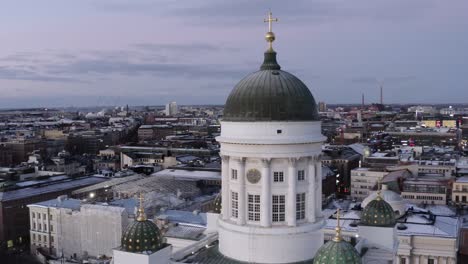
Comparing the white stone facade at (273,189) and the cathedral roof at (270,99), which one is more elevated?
the cathedral roof at (270,99)

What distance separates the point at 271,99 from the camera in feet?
104

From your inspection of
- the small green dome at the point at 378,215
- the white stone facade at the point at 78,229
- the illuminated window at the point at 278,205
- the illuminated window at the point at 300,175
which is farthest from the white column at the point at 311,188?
the white stone facade at the point at 78,229

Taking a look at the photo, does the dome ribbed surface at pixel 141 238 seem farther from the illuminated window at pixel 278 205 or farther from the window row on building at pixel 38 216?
the window row on building at pixel 38 216

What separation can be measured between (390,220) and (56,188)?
77789 mm

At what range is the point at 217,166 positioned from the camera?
120 metres

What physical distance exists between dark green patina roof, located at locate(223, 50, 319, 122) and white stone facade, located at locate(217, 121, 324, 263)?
0.49 metres

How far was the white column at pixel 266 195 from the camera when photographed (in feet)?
103

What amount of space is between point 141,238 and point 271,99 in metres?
11.4

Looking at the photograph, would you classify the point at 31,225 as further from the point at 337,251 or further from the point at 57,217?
the point at 337,251

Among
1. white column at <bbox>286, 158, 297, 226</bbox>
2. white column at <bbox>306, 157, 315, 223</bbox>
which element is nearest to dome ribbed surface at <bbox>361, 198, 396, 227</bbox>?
white column at <bbox>306, 157, 315, 223</bbox>

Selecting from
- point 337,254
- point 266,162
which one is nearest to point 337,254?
point 337,254

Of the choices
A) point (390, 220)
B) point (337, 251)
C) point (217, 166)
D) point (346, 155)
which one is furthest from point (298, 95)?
point (346, 155)

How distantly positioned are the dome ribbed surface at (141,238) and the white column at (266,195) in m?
6.54

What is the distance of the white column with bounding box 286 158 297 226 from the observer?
3153 centimetres
